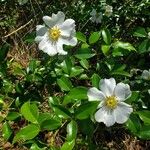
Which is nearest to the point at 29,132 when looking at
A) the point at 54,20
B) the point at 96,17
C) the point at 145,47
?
the point at 54,20

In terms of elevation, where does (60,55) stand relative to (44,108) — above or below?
above

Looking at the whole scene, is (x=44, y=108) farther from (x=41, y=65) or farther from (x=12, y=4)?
(x=12, y=4)

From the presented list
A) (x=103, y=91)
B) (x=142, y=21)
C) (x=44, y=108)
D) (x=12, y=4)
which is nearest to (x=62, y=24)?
(x=103, y=91)

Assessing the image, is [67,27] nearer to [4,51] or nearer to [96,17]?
[4,51]

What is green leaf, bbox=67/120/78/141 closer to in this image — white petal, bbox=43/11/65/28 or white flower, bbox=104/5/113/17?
white petal, bbox=43/11/65/28

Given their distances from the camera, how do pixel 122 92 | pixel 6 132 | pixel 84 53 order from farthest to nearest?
1. pixel 84 53
2. pixel 6 132
3. pixel 122 92

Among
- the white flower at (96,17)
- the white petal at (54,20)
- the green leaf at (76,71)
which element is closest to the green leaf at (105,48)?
the green leaf at (76,71)
